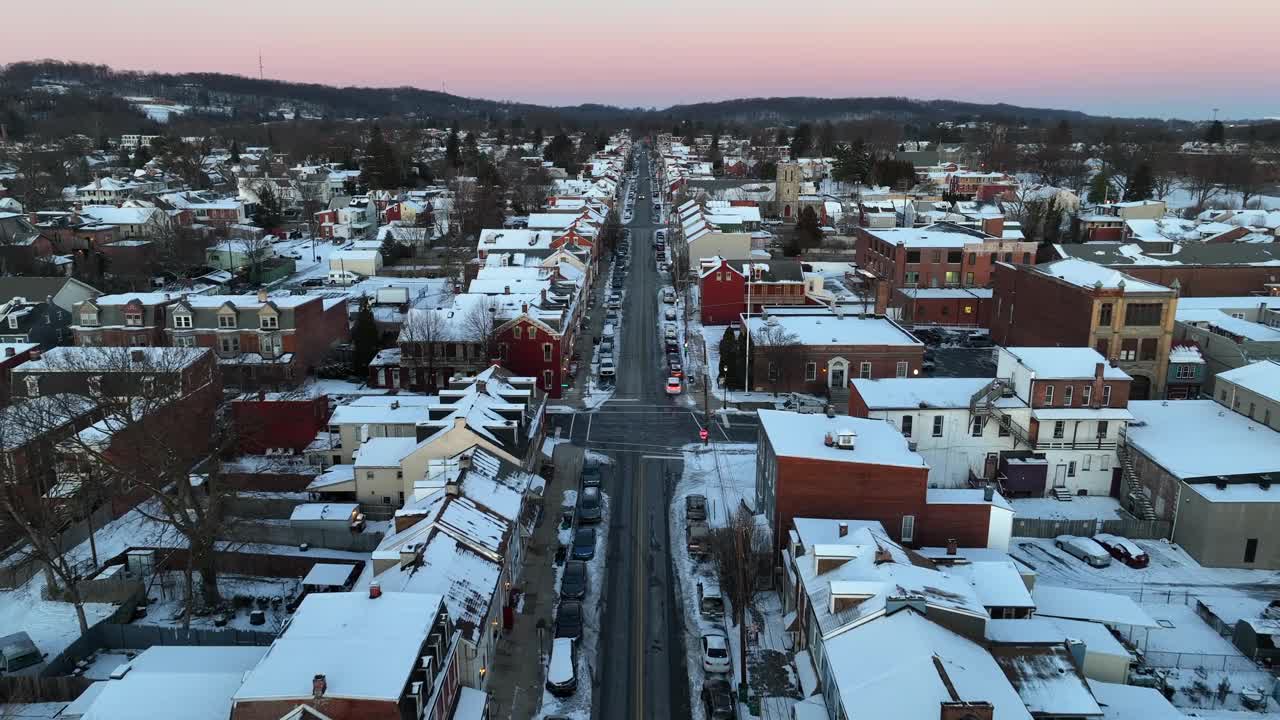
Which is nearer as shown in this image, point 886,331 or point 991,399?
point 991,399

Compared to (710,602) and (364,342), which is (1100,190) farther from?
(710,602)

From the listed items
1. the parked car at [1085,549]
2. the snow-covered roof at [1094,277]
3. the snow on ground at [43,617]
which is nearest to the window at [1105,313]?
the snow-covered roof at [1094,277]

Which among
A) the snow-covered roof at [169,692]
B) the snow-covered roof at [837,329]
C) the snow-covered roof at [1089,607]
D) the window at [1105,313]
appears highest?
the window at [1105,313]

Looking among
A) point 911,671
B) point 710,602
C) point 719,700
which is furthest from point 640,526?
point 911,671

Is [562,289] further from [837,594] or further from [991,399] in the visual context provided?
[837,594]

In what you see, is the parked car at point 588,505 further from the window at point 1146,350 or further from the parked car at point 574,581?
the window at point 1146,350

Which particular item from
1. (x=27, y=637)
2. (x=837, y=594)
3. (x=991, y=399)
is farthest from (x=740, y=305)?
(x=27, y=637)
